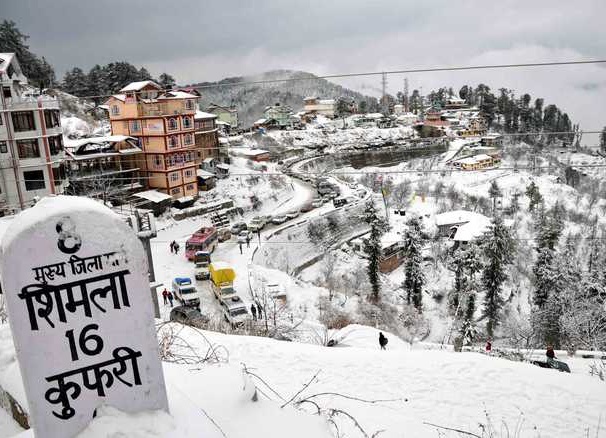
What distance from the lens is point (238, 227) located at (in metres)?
24.6

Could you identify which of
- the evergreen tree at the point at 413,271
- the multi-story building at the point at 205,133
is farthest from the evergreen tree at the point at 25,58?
the evergreen tree at the point at 413,271

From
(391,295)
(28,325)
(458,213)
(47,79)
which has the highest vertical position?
(47,79)

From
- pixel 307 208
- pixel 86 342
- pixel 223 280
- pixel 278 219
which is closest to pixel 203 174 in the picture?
pixel 278 219

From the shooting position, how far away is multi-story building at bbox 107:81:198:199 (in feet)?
77.6

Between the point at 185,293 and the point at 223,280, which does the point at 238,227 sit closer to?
the point at 223,280

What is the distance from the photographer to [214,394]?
9.13 ft

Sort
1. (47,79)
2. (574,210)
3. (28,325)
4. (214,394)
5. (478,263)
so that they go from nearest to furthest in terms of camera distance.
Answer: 1. (28,325)
2. (214,394)
3. (478,263)
4. (574,210)
5. (47,79)

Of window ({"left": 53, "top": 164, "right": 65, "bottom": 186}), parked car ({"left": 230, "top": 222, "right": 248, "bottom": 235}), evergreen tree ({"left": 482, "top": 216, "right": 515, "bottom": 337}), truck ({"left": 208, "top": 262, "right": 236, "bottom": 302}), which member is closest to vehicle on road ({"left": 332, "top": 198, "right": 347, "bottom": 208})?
parked car ({"left": 230, "top": 222, "right": 248, "bottom": 235})

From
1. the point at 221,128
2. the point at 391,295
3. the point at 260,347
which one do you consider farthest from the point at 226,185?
the point at 260,347

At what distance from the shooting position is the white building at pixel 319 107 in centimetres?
5981

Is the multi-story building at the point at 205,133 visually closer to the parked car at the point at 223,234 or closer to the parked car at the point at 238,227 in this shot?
the parked car at the point at 238,227

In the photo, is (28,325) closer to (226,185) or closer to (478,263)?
(478,263)

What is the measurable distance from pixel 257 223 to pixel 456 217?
14.9m

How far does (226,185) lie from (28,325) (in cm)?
2838
